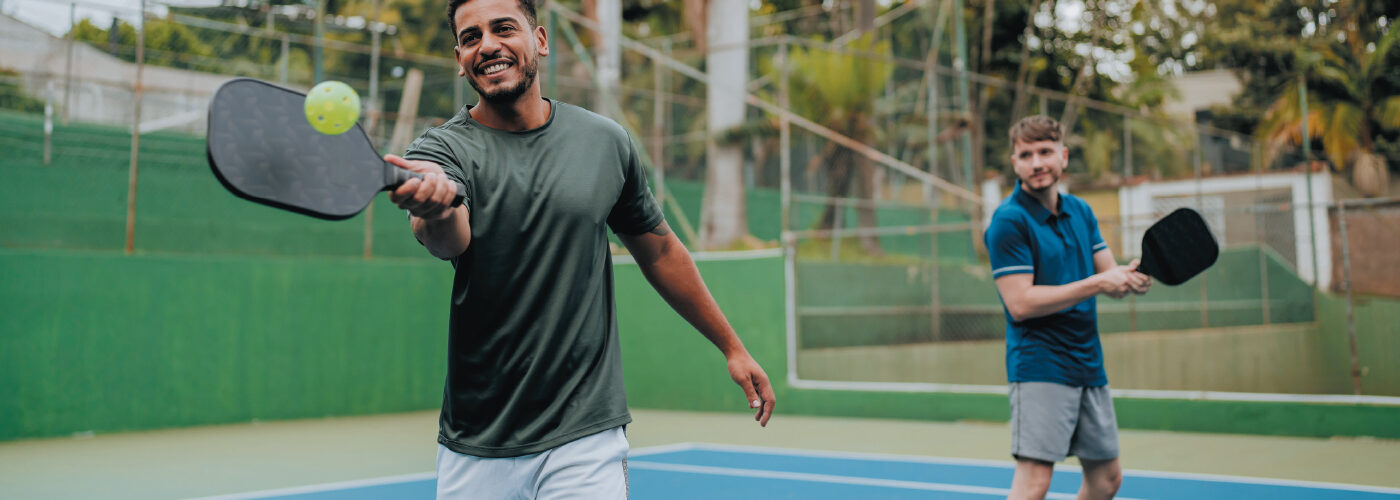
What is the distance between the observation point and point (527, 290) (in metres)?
2.33

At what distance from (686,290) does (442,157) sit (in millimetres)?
760

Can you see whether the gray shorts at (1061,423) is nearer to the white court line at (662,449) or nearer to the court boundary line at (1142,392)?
the white court line at (662,449)

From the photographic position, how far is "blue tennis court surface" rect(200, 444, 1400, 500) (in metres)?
6.34

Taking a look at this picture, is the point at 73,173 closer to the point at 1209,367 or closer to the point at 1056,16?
the point at 1209,367

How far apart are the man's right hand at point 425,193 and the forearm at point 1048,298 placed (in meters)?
2.31

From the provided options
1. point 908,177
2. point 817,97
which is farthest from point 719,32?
point 908,177

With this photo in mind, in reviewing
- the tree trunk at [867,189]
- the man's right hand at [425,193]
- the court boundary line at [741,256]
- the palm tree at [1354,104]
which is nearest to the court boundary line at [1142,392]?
the court boundary line at [741,256]

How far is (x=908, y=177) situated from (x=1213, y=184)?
7440mm

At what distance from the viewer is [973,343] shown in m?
11.2

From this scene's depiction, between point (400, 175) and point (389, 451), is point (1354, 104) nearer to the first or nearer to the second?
point (389, 451)

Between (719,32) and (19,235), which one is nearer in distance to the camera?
(19,235)

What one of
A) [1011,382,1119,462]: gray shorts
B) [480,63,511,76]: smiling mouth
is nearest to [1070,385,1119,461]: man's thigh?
[1011,382,1119,462]: gray shorts

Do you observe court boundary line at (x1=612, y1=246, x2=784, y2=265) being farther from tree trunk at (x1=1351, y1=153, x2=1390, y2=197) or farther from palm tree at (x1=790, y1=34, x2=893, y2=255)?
tree trunk at (x1=1351, y1=153, x2=1390, y2=197)

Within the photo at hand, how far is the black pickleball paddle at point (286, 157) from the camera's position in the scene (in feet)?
5.53
